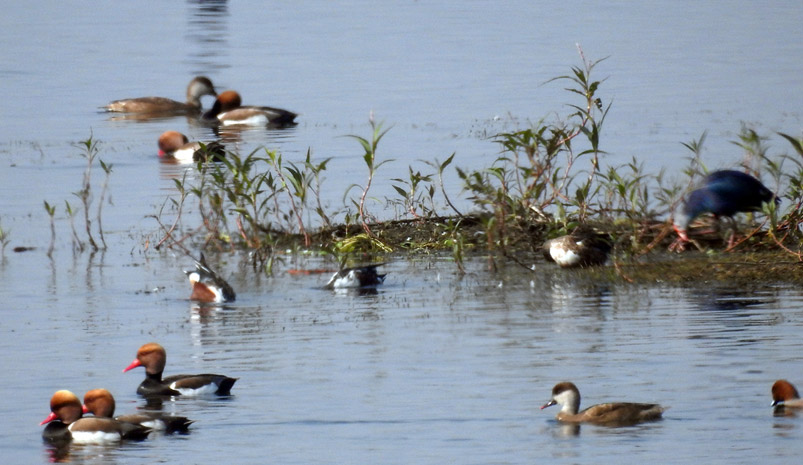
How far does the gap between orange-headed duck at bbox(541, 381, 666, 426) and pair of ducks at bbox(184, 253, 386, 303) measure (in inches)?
165

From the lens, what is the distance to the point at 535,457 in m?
9.45

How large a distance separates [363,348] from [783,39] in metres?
30.2

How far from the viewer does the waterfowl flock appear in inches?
401

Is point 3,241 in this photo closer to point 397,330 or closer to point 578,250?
point 397,330

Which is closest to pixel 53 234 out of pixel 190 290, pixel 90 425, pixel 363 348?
pixel 190 290

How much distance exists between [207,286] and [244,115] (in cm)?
1512

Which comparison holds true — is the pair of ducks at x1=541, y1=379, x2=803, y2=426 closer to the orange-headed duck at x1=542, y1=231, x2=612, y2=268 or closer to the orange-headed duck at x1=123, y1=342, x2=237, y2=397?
the orange-headed duck at x1=123, y1=342, x2=237, y2=397

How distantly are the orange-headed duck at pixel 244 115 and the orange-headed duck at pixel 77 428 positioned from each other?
58.8ft

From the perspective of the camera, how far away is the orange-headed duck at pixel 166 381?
10883mm

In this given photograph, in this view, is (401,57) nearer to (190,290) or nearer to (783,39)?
(783,39)

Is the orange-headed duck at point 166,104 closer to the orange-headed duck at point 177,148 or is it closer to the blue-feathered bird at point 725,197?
the orange-headed duck at point 177,148

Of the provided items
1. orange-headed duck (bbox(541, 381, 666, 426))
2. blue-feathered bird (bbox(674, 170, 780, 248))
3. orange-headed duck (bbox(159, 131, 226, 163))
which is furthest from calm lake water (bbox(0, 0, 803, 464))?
blue-feathered bird (bbox(674, 170, 780, 248))

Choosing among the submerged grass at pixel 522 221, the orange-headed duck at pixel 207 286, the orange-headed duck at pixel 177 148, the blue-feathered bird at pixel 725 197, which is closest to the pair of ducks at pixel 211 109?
the orange-headed duck at pixel 177 148

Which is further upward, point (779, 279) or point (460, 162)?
point (460, 162)
